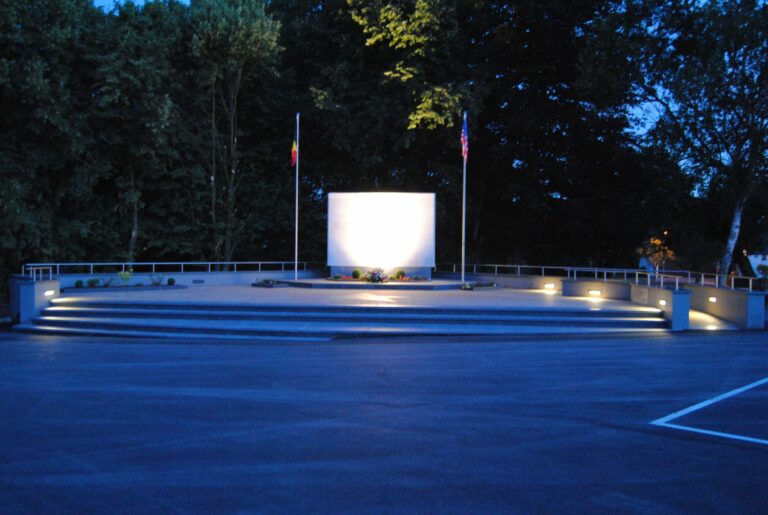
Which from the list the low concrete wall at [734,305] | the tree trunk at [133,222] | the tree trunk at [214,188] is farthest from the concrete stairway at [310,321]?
the tree trunk at [214,188]

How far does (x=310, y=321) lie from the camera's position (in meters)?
18.0

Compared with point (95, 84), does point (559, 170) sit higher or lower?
lower

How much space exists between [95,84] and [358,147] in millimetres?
10642

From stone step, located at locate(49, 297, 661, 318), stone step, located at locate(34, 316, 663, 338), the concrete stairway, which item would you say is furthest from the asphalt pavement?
stone step, located at locate(49, 297, 661, 318)

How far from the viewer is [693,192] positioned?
93.1ft

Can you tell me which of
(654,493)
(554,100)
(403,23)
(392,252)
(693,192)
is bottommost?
(654,493)

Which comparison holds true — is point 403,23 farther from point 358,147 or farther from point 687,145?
point 687,145

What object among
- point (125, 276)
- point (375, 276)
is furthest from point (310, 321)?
point (125, 276)

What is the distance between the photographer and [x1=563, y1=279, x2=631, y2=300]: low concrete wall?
75.9 feet

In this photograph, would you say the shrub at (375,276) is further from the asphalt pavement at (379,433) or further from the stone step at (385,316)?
the asphalt pavement at (379,433)

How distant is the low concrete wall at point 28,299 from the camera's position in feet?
62.5

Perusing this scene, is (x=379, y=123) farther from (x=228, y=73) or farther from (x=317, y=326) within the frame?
(x=317, y=326)

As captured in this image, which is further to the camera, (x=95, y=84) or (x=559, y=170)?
(x=559, y=170)

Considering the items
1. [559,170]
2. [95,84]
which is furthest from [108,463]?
[559,170]
